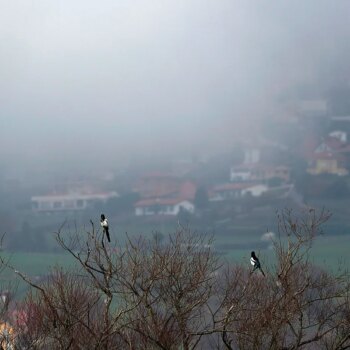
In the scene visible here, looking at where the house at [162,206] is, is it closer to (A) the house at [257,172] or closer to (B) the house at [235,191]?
(B) the house at [235,191]

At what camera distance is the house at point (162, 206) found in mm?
17505

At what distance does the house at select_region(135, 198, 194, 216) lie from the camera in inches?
689

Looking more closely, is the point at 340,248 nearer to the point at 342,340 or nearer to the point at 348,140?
the point at 348,140

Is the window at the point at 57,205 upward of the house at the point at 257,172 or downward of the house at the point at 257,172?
downward

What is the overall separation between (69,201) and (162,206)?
2.41 m

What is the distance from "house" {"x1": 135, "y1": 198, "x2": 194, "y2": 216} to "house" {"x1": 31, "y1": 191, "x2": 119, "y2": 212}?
39.9 inches

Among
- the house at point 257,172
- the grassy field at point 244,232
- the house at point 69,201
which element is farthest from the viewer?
the house at point 257,172

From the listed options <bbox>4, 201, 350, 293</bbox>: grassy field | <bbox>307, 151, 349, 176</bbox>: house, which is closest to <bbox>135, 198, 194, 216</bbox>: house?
<bbox>4, 201, 350, 293</bbox>: grassy field

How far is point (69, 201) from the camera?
18.6 meters

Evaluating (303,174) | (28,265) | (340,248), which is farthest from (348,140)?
(28,265)

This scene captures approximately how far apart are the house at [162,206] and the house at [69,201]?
1014 mm

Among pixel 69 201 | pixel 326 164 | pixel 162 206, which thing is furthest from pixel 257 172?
pixel 69 201

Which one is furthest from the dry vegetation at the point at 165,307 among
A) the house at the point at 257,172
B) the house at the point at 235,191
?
the house at the point at 257,172

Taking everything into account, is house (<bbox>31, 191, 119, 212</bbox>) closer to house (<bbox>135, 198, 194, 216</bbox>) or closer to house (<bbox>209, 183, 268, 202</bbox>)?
house (<bbox>135, 198, 194, 216</bbox>)
